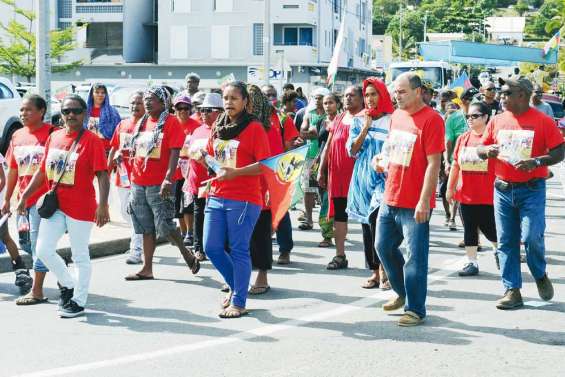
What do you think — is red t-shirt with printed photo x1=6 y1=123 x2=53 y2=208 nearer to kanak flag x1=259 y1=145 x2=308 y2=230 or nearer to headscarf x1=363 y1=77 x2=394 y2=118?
kanak flag x1=259 y1=145 x2=308 y2=230

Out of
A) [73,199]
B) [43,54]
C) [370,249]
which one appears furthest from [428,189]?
[43,54]

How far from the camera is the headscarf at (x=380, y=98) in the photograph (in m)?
8.58

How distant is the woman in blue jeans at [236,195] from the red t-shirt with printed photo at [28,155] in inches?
67.9

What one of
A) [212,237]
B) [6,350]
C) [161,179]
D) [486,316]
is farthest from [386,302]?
[6,350]

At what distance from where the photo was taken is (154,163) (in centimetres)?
939

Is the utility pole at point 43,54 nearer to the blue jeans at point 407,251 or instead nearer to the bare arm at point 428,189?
the blue jeans at point 407,251

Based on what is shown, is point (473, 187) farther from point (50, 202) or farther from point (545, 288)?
point (50, 202)

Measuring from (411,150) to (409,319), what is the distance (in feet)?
4.30

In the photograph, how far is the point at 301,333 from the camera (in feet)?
23.6

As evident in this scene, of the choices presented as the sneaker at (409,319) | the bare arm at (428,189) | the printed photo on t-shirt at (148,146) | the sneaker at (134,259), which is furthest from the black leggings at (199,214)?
the bare arm at (428,189)

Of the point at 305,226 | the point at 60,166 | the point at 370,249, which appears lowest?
the point at 305,226

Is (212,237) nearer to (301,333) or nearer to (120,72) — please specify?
(301,333)

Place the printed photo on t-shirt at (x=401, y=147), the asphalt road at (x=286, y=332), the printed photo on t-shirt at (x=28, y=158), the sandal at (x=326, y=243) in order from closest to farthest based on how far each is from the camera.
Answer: the asphalt road at (x=286, y=332), the printed photo on t-shirt at (x=401, y=147), the printed photo on t-shirt at (x=28, y=158), the sandal at (x=326, y=243)

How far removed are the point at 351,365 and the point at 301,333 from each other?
1004 millimetres
